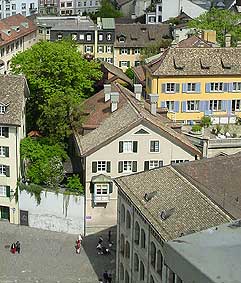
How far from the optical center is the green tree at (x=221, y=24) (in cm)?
10975

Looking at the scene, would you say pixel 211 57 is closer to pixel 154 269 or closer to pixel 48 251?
pixel 48 251

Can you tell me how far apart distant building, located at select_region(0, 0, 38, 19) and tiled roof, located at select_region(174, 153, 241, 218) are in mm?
113577

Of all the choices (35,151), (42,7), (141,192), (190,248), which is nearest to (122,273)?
(141,192)

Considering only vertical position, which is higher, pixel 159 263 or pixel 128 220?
pixel 128 220

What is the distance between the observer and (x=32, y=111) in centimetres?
8475

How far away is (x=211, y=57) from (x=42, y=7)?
106522 mm

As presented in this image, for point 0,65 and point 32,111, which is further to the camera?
point 0,65

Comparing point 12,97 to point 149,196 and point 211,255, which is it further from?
point 211,255

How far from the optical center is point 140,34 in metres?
124

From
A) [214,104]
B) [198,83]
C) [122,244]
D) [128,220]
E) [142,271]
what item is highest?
[198,83]

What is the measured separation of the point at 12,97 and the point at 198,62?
2693 cm

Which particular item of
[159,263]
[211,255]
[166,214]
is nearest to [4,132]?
[166,214]

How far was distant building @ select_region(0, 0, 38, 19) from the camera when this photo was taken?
15738cm

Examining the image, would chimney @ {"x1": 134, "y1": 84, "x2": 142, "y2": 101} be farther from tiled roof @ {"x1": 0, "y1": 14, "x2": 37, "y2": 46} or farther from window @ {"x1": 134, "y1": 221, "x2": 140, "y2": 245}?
tiled roof @ {"x1": 0, "y1": 14, "x2": 37, "y2": 46}
